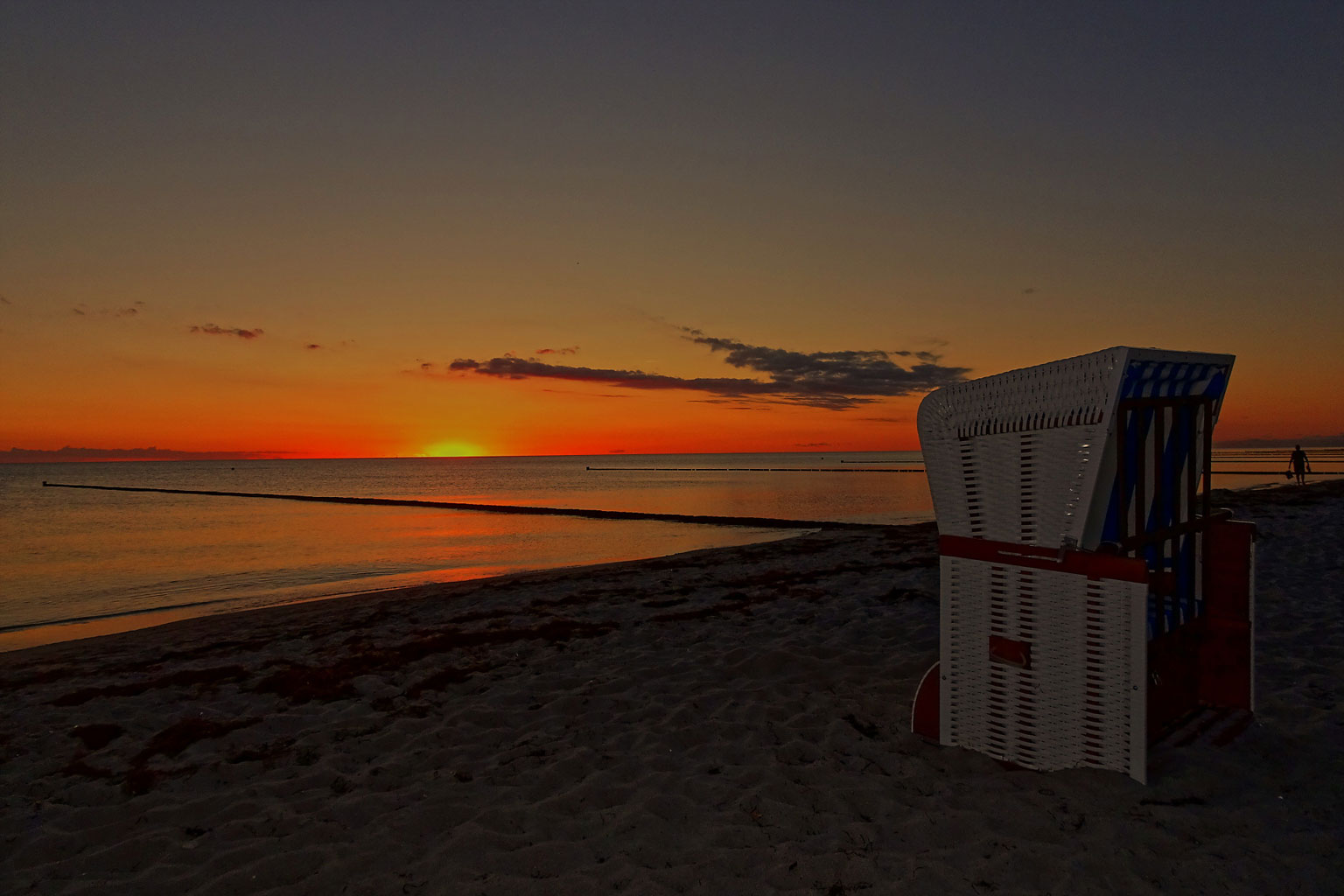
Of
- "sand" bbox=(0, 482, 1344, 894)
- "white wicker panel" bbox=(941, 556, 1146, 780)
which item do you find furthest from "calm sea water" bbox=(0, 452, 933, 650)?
"white wicker panel" bbox=(941, 556, 1146, 780)

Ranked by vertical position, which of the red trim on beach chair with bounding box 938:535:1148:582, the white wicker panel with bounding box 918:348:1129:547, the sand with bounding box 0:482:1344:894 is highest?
the white wicker panel with bounding box 918:348:1129:547

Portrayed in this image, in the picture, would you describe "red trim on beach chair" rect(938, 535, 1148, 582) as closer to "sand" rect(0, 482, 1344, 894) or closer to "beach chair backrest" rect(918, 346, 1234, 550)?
"beach chair backrest" rect(918, 346, 1234, 550)

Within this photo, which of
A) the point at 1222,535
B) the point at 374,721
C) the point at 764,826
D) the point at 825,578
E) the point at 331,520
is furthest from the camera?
the point at 331,520

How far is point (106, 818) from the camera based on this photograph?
3686 millimetres

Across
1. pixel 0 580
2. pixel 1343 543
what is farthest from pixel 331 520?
pixel 1343 543

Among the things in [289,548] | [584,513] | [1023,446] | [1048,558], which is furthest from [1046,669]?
[584,513]

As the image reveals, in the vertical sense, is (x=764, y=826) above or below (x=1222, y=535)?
below

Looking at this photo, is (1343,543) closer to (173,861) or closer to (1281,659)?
(1281,659)

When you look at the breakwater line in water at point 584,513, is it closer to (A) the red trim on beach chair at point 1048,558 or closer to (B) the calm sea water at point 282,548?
(B) the calm sea water at point 282,548

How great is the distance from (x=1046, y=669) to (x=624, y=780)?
2.32 metres

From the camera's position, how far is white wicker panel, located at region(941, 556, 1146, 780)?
3160 millimetres

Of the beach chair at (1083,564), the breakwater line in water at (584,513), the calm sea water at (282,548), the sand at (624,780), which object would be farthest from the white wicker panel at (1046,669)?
the breakwater line in water at (584,513)

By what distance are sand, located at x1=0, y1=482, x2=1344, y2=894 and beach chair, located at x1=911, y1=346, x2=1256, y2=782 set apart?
0.28 metres

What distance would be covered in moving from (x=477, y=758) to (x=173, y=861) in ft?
5.04
